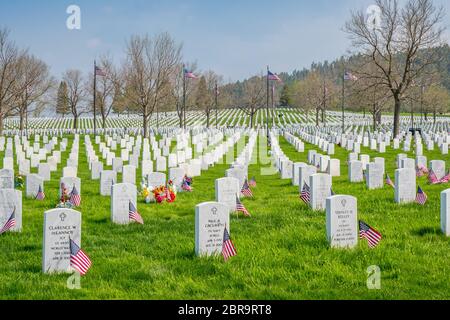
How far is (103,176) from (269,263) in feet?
25.2

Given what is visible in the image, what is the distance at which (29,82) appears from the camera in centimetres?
3612

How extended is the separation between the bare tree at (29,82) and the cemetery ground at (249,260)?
91.9 feet

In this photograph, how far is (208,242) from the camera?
23.6 feet

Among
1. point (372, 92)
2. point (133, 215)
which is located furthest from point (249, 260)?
point (372, 92)

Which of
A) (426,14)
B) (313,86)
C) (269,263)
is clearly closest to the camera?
(269,263)

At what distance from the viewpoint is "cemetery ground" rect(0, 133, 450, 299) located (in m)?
5.66

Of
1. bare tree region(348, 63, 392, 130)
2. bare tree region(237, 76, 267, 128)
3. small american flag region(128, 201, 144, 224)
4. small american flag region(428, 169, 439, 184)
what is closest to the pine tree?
bare tree region(237, 76, 267, 128)

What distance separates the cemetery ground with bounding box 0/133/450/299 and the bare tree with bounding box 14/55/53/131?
91.9ft

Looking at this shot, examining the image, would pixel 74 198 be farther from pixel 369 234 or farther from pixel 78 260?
pixel 369 234

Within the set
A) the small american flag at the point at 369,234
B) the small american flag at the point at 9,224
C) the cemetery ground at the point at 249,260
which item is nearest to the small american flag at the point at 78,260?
the cemetery ground at the point at 249,260

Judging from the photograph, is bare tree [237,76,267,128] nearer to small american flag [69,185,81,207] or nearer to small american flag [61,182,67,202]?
small american flag [61,182,67,202]

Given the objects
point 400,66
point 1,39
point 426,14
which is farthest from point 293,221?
point 400,66

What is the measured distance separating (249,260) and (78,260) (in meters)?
2.19
